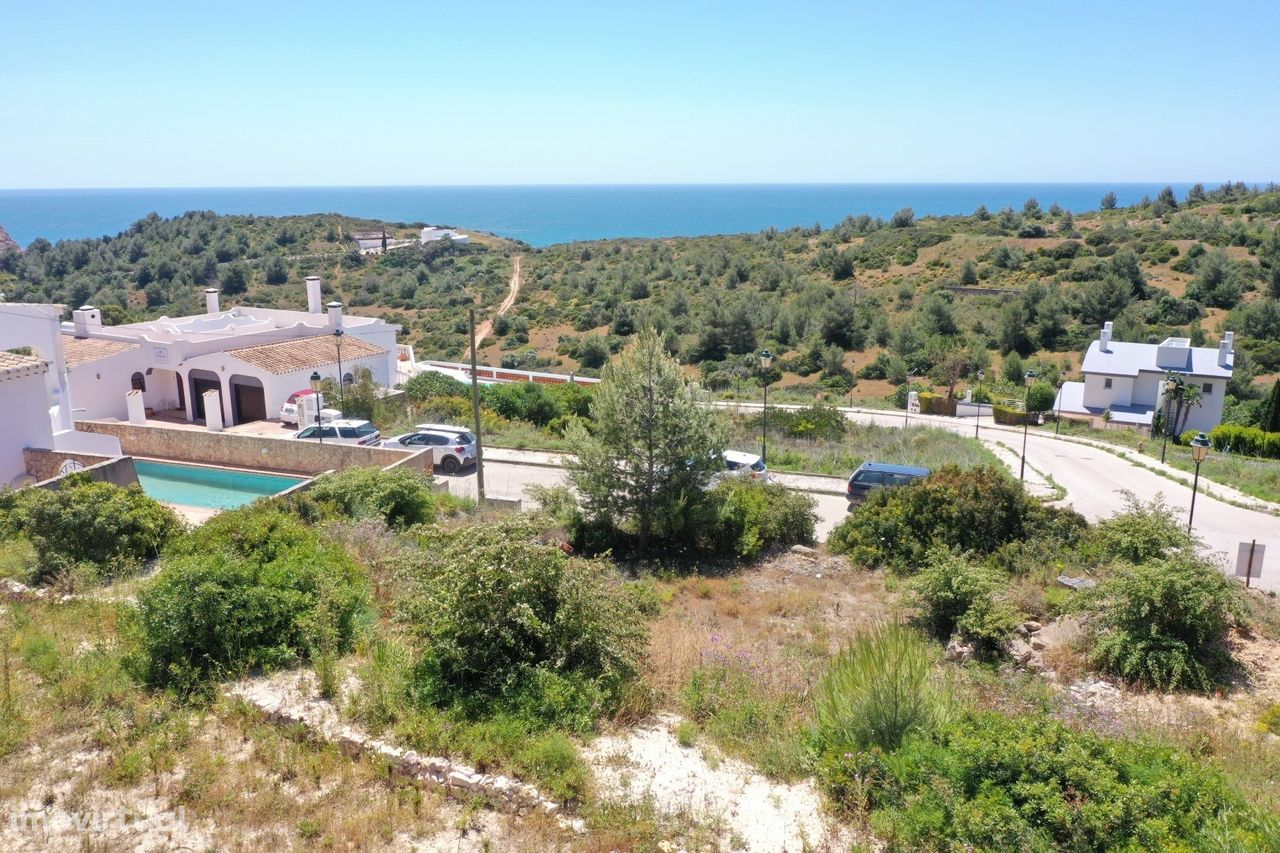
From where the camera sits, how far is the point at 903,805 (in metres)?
7.27

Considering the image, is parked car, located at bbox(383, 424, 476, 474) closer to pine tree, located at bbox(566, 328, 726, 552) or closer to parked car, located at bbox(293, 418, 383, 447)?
parked car, located at bbox(293, 418, 383, 447)

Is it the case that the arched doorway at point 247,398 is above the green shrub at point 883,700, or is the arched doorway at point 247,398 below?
below

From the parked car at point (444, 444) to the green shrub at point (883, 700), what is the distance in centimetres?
1716

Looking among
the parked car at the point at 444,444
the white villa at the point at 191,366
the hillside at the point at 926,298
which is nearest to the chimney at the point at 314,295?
the white villa at the point at 191,366

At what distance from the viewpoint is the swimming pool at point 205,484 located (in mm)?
21892

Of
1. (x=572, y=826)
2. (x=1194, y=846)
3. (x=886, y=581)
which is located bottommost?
(x=886, y=581)

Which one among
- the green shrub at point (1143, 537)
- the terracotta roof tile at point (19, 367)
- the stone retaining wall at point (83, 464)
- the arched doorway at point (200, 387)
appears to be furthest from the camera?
the arched doorway at point (200, 387)

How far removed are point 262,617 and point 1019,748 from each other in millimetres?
7879

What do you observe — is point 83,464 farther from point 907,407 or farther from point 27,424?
point 907,407

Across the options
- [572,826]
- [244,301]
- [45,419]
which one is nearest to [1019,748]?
[572,826]

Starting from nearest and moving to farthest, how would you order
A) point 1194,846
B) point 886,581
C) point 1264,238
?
point 1194,846 → point 886,581 → point 1264,238

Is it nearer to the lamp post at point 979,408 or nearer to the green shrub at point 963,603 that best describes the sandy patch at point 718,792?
the green shrub at point 963,603

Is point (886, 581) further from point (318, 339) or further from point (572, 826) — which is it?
point (318, 339)

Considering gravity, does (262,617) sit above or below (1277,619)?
above
